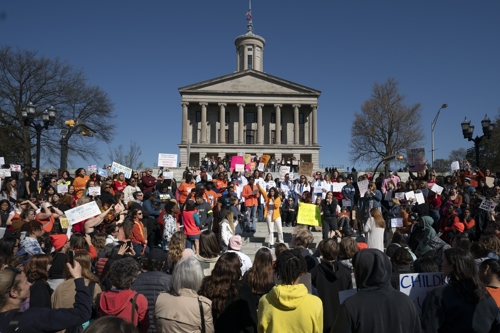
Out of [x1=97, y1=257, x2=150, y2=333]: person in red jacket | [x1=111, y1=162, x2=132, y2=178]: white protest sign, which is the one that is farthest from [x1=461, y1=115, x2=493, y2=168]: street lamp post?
[x1=97, y1=257, x2=150, y2=333]: person in red jacket

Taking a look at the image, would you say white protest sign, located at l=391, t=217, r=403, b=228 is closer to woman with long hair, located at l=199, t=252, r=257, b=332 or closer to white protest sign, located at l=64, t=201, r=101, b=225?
woman with long hair, located at l=199, t=252, r=257, b=332

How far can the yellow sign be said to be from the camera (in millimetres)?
11055

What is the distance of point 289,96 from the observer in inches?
2466

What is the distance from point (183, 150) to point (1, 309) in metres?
58.0

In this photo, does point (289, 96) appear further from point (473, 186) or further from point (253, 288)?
point (253, 288)

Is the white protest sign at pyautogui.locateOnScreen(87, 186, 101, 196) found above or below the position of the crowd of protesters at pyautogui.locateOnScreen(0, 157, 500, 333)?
above

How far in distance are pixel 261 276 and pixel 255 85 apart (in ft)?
199

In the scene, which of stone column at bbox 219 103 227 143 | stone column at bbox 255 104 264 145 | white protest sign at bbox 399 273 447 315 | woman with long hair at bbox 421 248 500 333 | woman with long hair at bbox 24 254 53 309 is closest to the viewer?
woman with long hair at bbox 421 248 500 333

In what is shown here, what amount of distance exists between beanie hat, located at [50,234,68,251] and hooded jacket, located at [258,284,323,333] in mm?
4718

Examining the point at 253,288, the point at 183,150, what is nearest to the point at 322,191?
the point at 253,288

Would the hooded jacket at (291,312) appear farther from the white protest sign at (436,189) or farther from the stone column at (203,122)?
the stone column at (203,122)

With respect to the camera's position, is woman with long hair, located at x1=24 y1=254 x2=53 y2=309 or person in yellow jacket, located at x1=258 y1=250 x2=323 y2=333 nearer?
person in yellow jacket, located at x1=258 y1=250 x2=323 y2=333

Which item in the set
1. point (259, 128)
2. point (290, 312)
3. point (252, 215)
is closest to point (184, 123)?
point (259, 128)

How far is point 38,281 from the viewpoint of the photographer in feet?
12.1
